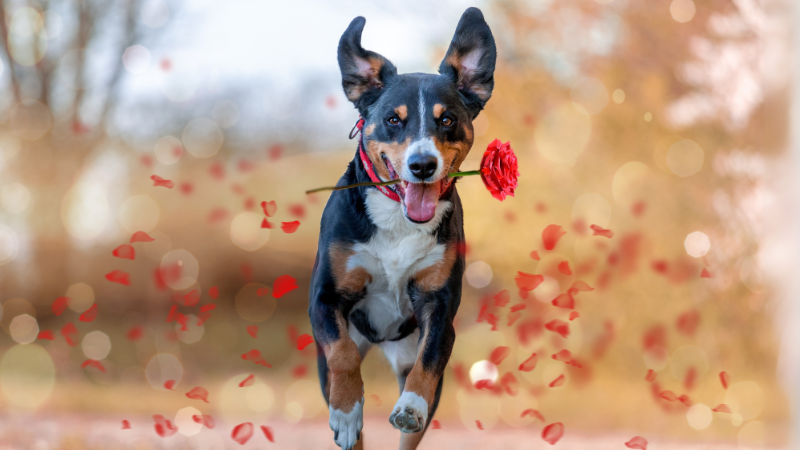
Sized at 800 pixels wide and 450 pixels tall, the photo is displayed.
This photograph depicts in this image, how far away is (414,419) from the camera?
2732 millimetres

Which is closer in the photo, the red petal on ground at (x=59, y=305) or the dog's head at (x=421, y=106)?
the dog's head at (x=421, y=106)

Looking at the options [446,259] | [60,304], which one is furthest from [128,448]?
[446,259]

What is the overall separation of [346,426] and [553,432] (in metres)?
2.62

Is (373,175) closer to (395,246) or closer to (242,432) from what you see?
(395,246)

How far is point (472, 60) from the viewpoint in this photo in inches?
129

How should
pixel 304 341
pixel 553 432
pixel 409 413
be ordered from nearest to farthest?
1. pixel 409 413
2. pixel 304 341
3. pixel 553 432

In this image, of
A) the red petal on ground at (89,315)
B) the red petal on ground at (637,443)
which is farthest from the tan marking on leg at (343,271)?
the red petal on ground at (89,315)

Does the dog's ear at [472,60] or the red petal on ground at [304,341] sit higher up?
the dog's ear at [472,60]

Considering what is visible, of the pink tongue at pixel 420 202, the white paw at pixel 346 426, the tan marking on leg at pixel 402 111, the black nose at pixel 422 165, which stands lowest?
the white paw at pixel 346 426

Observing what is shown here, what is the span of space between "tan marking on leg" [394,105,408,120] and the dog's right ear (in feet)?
0.86

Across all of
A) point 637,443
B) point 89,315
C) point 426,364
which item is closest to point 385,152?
point 426,364

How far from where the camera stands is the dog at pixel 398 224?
2.92 metres

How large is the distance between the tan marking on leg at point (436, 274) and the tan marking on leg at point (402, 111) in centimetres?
67

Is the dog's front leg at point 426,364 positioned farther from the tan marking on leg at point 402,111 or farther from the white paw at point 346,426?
the tan marking on leg at point 402,111
